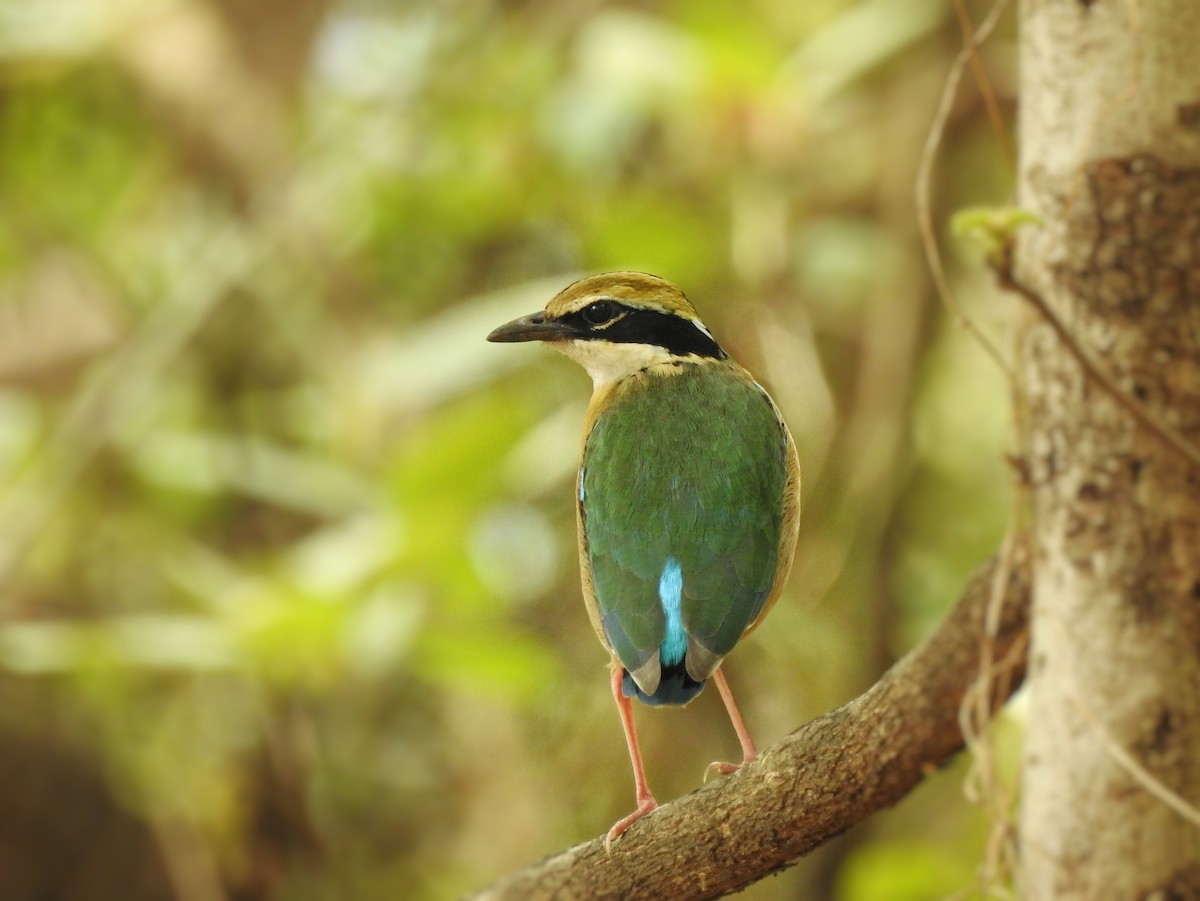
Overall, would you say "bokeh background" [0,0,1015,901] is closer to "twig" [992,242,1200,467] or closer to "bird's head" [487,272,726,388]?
"bird's head" [487,272,726,388]

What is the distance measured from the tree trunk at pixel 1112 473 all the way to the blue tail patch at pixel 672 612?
0.73 m

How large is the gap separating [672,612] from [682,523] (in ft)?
0.28

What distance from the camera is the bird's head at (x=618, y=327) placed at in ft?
3.58

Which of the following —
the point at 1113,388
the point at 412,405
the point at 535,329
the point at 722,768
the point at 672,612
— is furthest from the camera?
the point at 412,405

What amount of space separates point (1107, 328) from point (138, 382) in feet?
7.15

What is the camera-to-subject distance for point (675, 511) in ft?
2.99

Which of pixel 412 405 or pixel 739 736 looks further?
pixel 412 405

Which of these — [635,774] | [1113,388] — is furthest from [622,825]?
[1113,388]

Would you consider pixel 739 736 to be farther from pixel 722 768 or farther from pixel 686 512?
pixel 686 512

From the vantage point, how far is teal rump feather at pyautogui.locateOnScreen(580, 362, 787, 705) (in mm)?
820

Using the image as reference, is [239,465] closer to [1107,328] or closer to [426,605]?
[426,605]

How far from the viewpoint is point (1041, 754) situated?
1.51 metres

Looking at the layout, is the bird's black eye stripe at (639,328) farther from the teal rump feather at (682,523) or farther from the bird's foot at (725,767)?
the bird's foot at (725,767)

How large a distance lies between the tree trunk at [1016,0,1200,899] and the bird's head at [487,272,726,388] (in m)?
0.51
